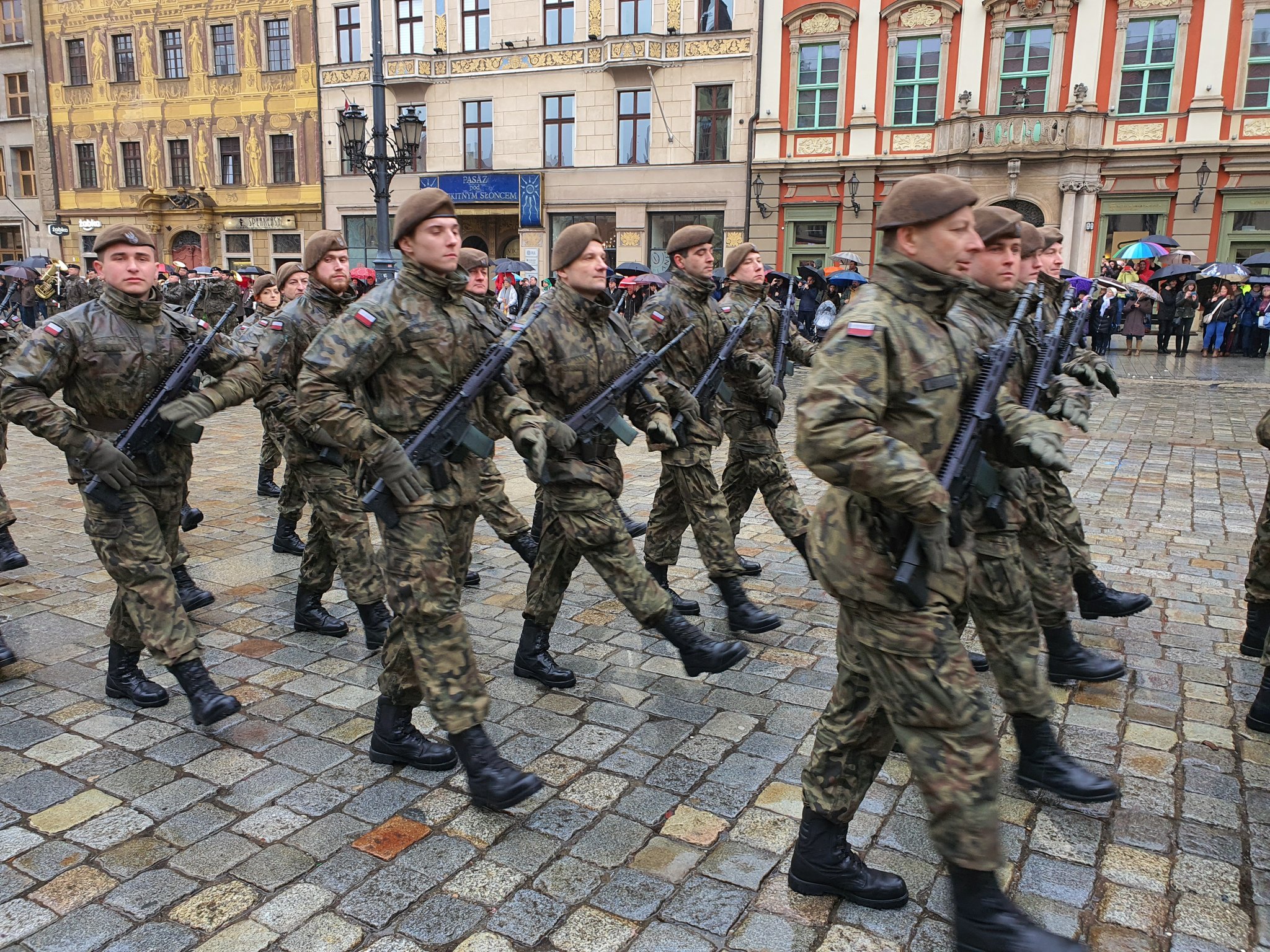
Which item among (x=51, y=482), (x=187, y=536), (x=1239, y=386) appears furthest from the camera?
(x=1239, y=386)

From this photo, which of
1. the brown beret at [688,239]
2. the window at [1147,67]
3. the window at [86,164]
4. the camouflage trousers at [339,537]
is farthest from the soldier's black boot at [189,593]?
the window at [86,164]

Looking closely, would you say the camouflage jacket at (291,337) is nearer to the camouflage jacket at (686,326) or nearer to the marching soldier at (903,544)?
the camouflage jacket at (686,326)

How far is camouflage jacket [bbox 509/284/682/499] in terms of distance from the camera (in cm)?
430

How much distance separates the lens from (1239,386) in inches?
629

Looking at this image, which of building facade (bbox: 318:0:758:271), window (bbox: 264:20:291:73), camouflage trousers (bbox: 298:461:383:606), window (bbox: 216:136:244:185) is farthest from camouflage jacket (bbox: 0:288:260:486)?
window (bbox: 216:136:244:185)

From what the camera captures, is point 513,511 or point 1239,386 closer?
point 513,511

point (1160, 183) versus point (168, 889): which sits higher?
point (1160, 183)

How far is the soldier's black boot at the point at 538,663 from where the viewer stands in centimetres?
453

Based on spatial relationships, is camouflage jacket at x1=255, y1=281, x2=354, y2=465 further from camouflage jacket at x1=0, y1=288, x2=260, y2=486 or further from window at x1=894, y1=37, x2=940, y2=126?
window at x1=894, y1=37, x2=940, y2=126

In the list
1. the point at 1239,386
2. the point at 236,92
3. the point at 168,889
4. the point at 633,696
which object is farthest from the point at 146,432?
the point at 236,92

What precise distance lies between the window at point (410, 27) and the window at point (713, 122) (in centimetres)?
966

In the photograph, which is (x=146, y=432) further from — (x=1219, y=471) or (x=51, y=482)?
(x=1219, y=471)

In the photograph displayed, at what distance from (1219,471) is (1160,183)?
18603 mm

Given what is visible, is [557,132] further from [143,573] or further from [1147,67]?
[143,573]
